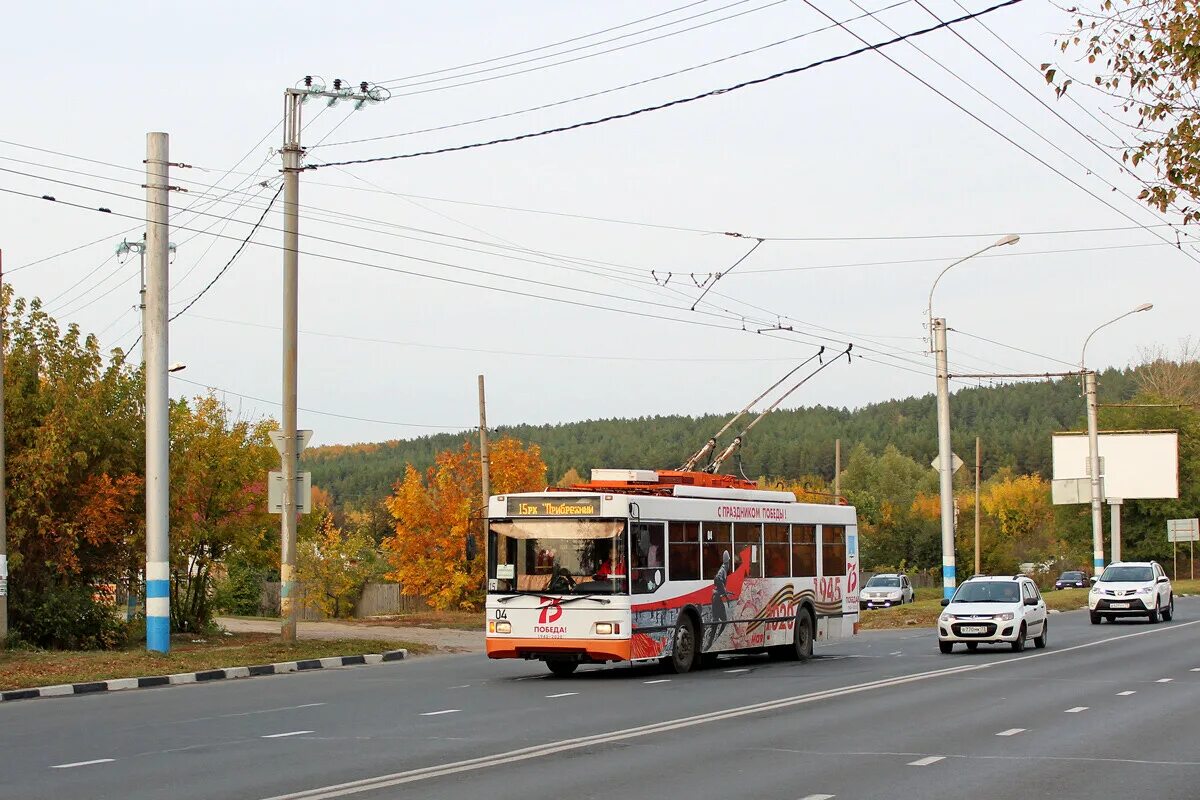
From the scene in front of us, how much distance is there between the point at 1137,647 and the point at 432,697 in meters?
17.0

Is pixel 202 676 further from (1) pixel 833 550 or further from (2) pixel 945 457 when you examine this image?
(2) pixel 945 457

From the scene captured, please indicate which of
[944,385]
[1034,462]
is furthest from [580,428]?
[944,385]

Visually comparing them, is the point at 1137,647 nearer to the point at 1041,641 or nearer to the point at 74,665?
the point at 1041,641

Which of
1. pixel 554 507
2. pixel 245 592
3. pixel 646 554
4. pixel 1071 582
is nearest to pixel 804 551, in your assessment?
pixel 646 554

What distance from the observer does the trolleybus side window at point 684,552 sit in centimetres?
2309

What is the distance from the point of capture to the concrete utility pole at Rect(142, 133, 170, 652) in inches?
965

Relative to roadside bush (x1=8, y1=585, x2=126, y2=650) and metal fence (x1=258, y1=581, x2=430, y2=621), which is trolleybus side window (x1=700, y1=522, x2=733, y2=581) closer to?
roadside bush (x1=8, y1=585, x2=126, y2=650)

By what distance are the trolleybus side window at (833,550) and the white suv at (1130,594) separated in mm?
14516

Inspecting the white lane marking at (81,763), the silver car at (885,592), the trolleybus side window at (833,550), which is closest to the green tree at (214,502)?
the trolleybus side window at (833,550)

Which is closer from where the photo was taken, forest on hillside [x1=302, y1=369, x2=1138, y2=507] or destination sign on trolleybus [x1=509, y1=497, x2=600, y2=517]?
destination sign on trolleybus [x1=509, y1=497, x2=600, y2=517]

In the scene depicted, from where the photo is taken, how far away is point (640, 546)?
2216 centimetres

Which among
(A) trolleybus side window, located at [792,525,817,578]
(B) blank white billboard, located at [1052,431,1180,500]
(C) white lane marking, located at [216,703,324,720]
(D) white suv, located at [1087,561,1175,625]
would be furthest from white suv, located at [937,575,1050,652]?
(B) blank white billboard, located at [1052,431,1180,500]

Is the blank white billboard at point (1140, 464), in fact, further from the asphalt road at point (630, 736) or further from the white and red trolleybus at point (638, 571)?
the asphalt road at point (630, 736)

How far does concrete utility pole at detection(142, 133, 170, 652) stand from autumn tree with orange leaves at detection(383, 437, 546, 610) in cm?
2442
